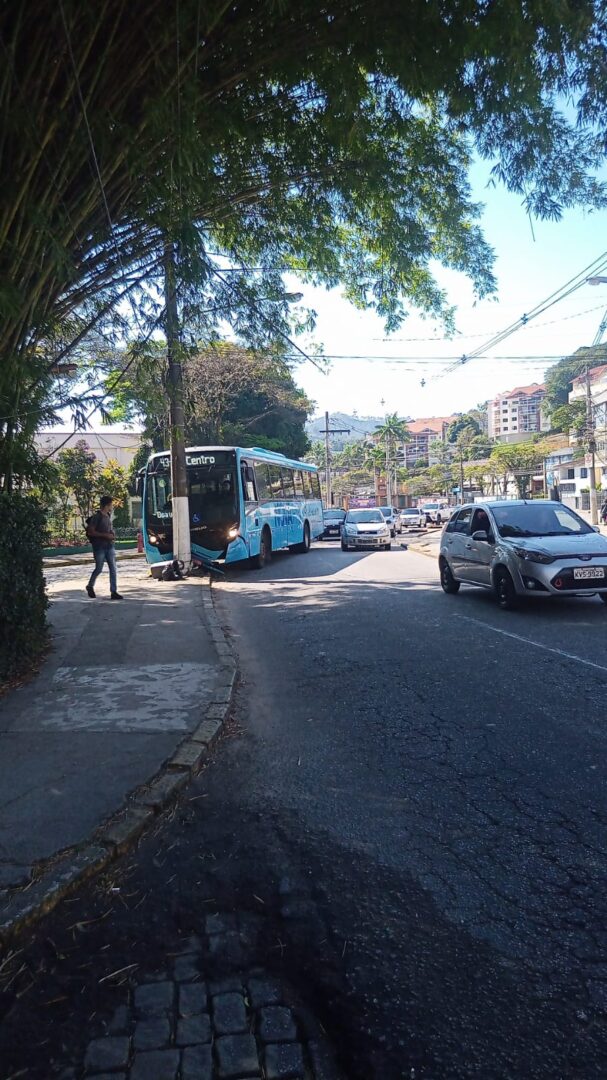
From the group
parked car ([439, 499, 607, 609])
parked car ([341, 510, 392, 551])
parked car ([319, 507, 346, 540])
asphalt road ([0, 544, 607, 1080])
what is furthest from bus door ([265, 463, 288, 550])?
parked car ([319, 507, 346, 540])

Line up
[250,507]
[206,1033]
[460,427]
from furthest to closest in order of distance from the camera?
[460,427]
[250,507]
[206,1033]

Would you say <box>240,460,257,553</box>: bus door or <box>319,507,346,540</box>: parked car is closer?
<box>240,460,257,553</box>: bus door

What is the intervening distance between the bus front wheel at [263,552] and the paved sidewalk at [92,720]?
8.70 meters

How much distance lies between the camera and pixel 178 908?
2.99 m

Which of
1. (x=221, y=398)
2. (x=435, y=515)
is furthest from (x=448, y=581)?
(x=435, y=515)

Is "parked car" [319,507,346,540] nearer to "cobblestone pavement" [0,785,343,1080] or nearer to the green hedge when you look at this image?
the green hedge

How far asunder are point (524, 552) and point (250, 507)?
9.01 metres

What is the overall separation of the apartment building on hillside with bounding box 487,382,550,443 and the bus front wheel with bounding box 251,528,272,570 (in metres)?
140

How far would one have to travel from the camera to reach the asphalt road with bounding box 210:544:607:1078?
223 centimetres

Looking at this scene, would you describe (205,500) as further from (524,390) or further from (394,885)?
(524,390)

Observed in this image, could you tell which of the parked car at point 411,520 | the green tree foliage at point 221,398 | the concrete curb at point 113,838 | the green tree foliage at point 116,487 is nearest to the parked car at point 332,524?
the green tree foliage at point 221,398

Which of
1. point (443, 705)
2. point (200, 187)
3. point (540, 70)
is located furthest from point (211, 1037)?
point (540, 70)

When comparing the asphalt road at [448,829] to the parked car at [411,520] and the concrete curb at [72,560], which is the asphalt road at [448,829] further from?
the parked car at [411,520]

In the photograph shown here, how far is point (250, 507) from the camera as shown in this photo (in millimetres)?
17625
